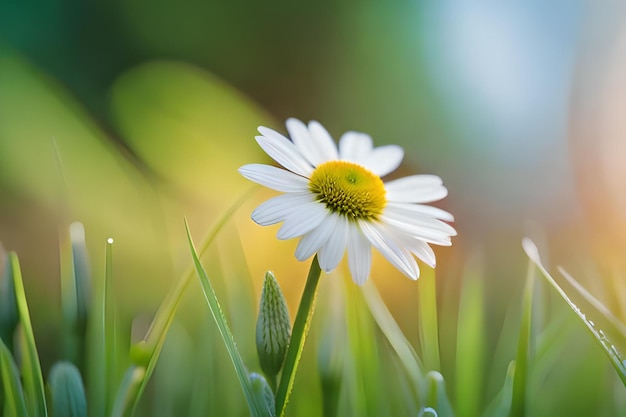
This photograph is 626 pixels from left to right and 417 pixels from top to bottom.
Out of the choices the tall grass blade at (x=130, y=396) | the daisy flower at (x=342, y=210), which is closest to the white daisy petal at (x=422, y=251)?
the daisy flower at (x=342, y=210)

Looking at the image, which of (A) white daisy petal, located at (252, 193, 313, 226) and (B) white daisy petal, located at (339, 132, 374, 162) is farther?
(B) white daisy petal, located at (339, 132, 374, 162)

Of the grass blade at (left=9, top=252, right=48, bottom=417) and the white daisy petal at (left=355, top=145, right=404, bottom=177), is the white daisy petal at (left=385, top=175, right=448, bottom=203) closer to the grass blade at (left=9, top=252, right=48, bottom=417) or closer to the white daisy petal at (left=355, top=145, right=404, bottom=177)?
the white daisy petal at (left=355, top=145, right=404, bottom=177)

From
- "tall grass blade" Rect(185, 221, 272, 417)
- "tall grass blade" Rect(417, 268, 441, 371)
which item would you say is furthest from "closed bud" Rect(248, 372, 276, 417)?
"tall grass blade" Rect(417, 268, 441, 371)

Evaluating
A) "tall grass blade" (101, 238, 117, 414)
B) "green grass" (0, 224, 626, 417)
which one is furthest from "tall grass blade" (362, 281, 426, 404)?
"tall grass blade" (101, 238, 117, 414)

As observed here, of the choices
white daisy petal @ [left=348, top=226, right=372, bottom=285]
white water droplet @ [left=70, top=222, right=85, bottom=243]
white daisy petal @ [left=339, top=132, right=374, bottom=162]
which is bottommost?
white daisy petal @ [left=348, top=226, right=372, bottom=285]

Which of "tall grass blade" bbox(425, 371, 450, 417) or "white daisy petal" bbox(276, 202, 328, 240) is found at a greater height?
"white daisy petal" bbox(276, 202, 328, 240)

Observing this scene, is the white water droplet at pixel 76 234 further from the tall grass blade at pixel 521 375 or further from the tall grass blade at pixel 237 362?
the tall grass blade at pixel 521 375

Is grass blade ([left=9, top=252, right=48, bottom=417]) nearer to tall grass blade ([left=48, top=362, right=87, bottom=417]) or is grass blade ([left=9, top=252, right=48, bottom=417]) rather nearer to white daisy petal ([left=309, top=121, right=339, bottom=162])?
tall grass blade ([left=48, top=362, right=87, bottom=417])
